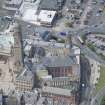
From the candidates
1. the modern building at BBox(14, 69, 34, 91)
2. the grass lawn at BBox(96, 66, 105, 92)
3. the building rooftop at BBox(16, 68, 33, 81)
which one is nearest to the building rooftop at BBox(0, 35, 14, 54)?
the building rooftop at BBox(16, 68, 33, 81)

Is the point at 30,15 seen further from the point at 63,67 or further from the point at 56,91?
the point at 56,91

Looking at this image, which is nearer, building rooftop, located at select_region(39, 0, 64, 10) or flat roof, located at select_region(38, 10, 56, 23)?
flat roof, located at select_region(38, 10, 56, 23)

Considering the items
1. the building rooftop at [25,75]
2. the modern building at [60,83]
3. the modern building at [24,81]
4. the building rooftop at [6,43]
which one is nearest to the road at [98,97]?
the modern building at [60,83]

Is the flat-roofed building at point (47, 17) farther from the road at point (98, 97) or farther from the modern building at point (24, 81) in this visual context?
the road at point (98, 97)

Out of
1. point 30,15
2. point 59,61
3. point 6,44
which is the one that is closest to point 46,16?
point 30,15

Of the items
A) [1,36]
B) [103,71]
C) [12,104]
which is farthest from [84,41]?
[12,104]

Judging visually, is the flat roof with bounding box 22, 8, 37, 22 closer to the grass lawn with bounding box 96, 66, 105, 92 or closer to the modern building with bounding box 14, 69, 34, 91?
the modern building with bounding box 14, 69, 34, 91
